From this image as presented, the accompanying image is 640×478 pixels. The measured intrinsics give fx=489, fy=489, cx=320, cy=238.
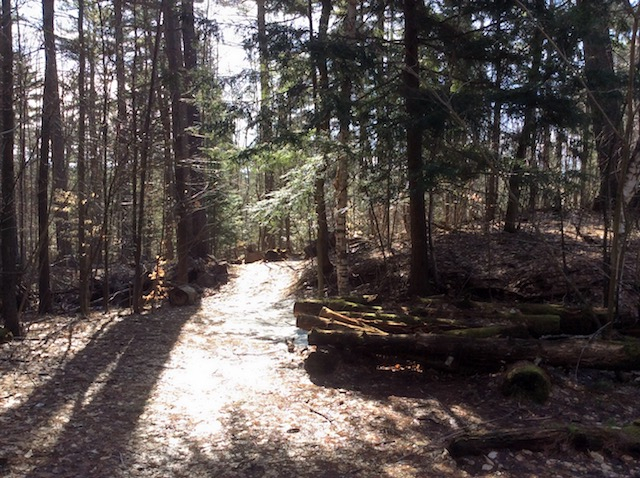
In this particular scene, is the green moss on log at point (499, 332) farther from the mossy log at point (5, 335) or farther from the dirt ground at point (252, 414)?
the mossy log at point (5, 335)

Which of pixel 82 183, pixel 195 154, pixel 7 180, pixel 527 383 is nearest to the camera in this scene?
pixel 527 383

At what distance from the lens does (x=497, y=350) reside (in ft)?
19.7

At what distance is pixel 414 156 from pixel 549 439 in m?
5.57

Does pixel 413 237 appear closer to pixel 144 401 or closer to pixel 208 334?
pixel 208 334

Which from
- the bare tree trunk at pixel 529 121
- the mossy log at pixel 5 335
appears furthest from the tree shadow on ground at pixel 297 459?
the mossy log at pixel 5 335

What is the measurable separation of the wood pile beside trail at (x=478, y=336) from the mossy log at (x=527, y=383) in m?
0.34

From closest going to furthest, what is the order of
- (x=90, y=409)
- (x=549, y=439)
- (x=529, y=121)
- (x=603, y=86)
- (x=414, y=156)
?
(x=549, y=439) < (x=90, y=409) < (x=603, y=86) < (x=529, y=121) < (x=414, y=156)

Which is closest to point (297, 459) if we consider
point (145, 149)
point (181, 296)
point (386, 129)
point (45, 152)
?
point (386, 129)

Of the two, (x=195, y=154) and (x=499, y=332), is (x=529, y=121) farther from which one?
(x=195, y=154)

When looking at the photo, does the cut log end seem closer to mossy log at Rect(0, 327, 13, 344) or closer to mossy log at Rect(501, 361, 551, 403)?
mossy log at Rect(501, 361, 551, 403)

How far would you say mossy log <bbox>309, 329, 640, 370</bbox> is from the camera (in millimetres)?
5816

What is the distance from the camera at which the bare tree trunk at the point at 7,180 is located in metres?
8.05

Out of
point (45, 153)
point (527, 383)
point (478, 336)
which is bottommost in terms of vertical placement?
point (527, 383)

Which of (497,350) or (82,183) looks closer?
(497,350)
